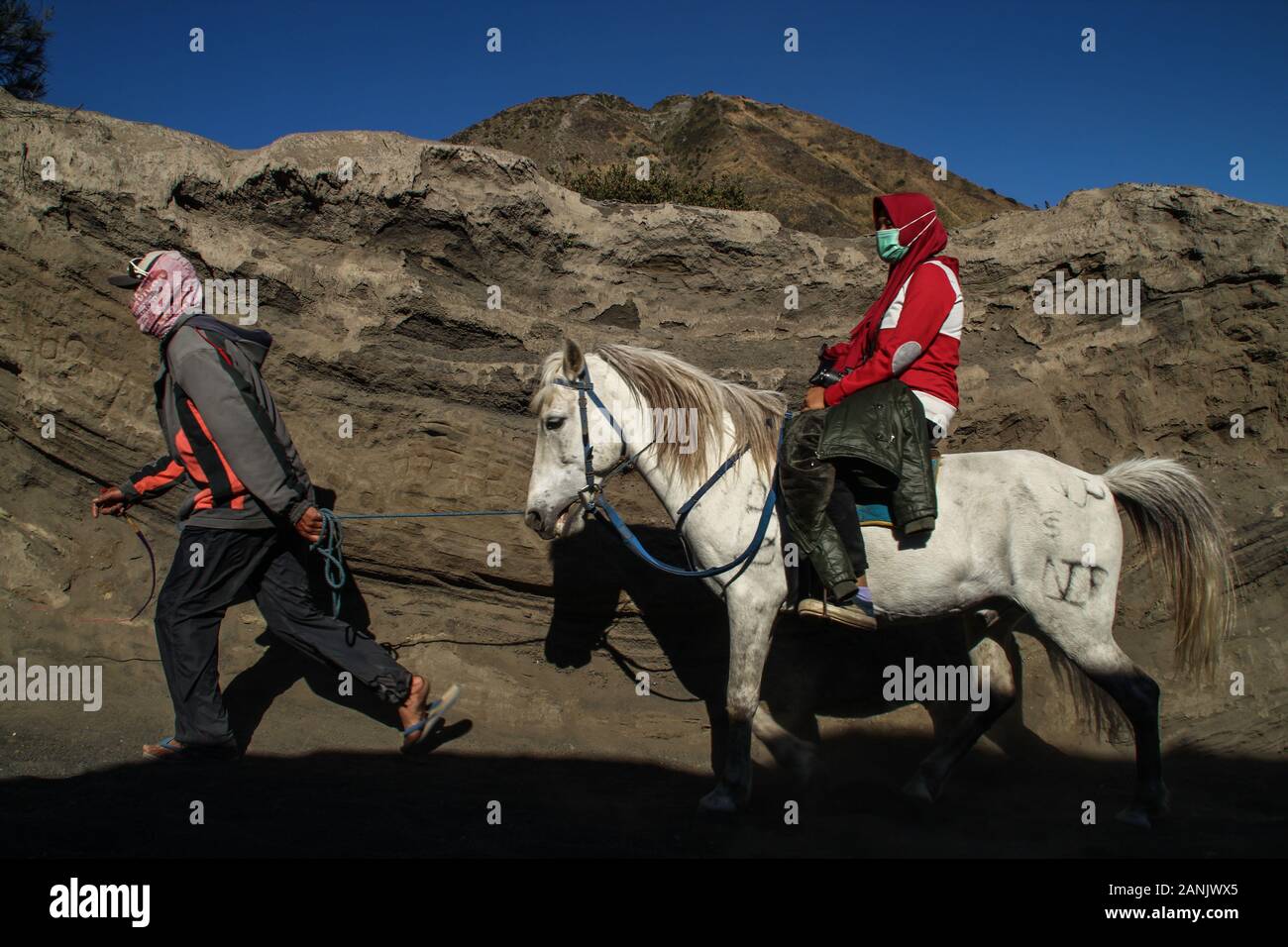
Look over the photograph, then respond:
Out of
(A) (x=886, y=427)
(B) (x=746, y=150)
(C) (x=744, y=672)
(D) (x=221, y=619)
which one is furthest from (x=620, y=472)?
(B) (x=746, y=150)

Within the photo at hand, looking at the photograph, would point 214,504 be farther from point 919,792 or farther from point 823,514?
point 919,792

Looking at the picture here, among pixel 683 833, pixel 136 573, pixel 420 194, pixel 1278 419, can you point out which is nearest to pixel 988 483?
pixel 683 833

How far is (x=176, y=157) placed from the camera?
5.57m

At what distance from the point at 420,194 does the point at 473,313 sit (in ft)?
2.95

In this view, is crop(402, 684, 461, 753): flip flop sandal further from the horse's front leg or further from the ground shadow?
the horse's front leg

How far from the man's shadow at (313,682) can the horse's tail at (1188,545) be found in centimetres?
418

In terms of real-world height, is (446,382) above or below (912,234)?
below

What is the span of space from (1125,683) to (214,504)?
15.4ft

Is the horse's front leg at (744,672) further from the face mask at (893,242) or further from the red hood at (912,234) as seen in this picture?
the face mask at (893,242)

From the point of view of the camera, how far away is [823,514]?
4145 millimetres

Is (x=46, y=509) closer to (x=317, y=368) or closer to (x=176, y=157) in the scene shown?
(x=317, y=368)

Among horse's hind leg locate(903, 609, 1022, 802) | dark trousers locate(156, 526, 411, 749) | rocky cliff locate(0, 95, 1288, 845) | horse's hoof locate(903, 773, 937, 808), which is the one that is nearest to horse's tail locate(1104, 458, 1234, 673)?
horse's hind leg locate(903, 609, 1022, 802)

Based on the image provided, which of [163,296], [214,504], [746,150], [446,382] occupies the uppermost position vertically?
[746,150]

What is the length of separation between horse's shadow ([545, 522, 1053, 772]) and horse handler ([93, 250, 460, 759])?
1.40 metres
